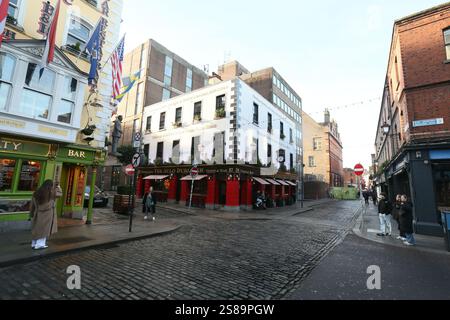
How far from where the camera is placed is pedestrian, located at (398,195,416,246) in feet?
28.0

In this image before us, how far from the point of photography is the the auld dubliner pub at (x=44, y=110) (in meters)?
8.31

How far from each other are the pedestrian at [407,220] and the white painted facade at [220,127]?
1171 centimetres

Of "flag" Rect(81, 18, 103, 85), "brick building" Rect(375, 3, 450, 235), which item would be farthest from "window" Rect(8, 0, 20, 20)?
"brick building" Rect(375, 3, 450, 235)

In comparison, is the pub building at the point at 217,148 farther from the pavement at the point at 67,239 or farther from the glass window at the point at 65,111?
the glass window at the point at 65,111

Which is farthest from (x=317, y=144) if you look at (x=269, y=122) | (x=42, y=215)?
(x=42, y=215)

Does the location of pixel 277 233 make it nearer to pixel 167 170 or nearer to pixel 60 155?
pixel 60 155

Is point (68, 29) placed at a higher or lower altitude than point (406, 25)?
lower

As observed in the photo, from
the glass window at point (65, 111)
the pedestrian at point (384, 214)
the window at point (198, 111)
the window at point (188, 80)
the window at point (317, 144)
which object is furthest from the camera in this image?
the window at point (317, 144)

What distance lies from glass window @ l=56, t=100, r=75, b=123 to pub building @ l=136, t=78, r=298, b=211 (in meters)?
10.7

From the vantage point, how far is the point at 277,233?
10211 millimetres

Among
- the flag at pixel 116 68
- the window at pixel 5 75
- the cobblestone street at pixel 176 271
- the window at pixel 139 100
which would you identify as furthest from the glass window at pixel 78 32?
the window at pixel 139 100

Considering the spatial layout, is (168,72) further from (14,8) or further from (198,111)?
(14,8)

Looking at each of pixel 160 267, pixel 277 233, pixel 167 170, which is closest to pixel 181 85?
pixel 167 170
